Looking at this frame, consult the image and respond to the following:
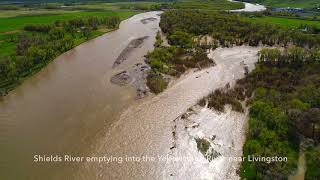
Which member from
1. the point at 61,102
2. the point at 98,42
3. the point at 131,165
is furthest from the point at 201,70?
the point at 98,42

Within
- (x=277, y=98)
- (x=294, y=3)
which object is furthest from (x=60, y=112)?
(x=294, y=3)

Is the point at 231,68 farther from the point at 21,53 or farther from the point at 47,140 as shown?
the point at 21,53

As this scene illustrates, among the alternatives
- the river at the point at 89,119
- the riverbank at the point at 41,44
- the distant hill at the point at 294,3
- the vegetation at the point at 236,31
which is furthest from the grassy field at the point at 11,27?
the distant hill at the point at 294,3

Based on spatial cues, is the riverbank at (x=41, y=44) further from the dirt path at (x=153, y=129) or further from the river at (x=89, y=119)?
the dirt path at (x=153, y=129)

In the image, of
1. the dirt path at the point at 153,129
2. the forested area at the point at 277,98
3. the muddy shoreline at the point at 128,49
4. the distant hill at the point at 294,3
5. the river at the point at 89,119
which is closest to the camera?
the forested area at the point at 277,98

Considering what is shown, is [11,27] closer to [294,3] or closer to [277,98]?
[277,98]

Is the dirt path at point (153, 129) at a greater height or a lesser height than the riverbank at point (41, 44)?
lesser

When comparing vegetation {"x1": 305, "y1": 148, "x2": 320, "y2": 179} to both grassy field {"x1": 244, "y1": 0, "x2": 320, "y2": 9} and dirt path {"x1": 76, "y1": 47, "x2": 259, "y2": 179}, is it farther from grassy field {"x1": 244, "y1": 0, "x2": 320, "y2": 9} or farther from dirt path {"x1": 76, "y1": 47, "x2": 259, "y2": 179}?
grassy field {"x1": 244, "y1": 0, "x2": 320, "y2": 9}

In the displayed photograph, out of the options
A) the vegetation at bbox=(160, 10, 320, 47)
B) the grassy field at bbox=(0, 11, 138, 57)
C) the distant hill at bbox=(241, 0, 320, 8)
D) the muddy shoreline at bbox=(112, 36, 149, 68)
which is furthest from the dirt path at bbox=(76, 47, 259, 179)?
the distant hill at bbox=(241, 0, 320, 8)
